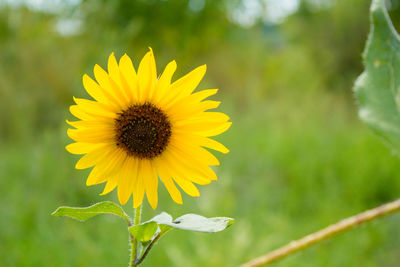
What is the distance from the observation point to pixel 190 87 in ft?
0.96

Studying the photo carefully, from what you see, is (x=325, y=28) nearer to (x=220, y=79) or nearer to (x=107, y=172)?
(x=220, y=79)

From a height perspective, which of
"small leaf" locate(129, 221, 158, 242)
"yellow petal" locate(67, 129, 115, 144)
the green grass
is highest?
the green grass

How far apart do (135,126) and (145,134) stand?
3 cm

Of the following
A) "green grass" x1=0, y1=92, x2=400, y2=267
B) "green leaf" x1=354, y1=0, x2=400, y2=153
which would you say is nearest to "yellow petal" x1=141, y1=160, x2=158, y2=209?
"green leaf" x1=354, y1=0, x2=400, y2=153

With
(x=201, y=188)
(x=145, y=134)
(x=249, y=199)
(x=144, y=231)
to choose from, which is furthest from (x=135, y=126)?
(x=249, y=199)

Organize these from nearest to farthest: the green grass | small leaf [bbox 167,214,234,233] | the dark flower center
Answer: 1. small leaf [bbox 167,214,234,233]
2. the dark flower center
3. the green grass

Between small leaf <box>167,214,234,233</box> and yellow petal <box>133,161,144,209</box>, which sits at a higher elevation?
yellow petal <box>133,161,144,209</box>

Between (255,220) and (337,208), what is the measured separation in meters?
0.50

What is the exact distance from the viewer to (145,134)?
404 mm

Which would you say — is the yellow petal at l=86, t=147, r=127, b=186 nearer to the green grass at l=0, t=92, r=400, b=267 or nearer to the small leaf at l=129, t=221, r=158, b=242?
the small leaf at l=129, t=221, r=158, b=242

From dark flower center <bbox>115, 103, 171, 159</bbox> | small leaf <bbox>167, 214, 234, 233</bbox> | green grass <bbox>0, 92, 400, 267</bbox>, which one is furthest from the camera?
green grass <bbox>0, 92, 400, 267</bbox>

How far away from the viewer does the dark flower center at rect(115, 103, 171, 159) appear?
1.18ft

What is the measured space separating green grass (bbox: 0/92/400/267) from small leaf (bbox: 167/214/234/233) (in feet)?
3.35

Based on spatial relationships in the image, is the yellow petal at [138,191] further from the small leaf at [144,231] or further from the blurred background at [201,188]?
the blurred background at [201,188]
